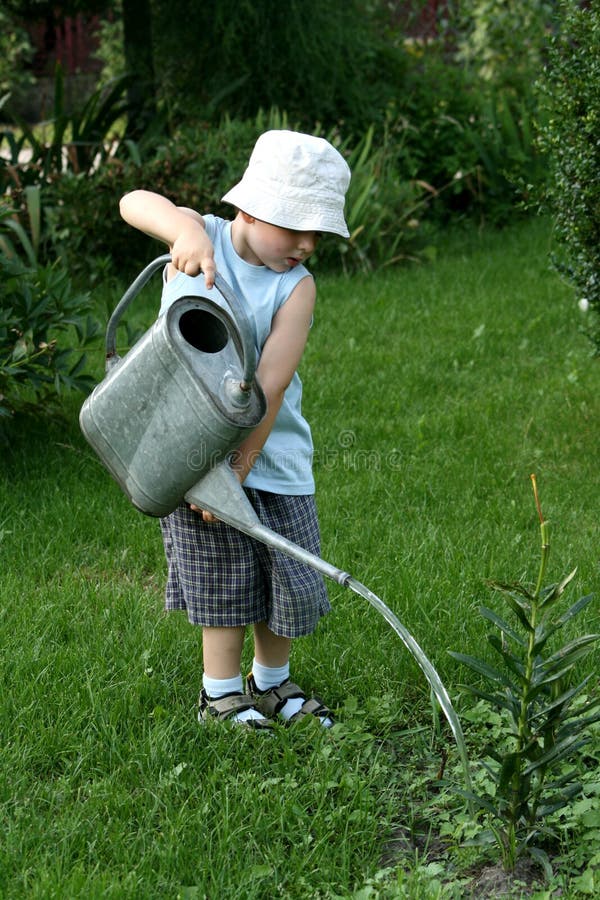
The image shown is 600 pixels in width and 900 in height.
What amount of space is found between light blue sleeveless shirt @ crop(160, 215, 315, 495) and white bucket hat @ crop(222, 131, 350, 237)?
0.15m

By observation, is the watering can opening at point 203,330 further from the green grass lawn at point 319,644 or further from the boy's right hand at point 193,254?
the green grass lawn at point 319,644

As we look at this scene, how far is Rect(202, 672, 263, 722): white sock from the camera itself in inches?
92.7

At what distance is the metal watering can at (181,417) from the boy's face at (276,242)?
0.16 metres

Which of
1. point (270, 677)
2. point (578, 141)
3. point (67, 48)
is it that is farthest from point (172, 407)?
point (67, 48)

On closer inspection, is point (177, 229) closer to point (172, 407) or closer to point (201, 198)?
point (172, 407)

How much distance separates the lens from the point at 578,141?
3.42 m

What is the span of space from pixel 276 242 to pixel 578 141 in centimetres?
173

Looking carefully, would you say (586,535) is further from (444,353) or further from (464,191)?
(464,191)

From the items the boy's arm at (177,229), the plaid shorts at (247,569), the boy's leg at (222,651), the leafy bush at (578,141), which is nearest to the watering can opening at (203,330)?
the boy's arm at (177,229)

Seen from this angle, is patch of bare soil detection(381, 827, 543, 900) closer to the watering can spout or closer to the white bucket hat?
the watering can spout

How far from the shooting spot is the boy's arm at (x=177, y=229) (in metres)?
1.89

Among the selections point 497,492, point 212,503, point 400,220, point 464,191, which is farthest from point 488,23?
point 212,503

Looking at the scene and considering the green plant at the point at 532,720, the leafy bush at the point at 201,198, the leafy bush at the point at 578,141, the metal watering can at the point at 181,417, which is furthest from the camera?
the leafy bush at the point at 201,198

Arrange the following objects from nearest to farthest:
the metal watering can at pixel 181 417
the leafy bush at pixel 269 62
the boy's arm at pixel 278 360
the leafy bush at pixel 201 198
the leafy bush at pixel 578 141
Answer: the metal watering can at pixel 181 417, the boy's arm at pixel 278 360, the leafy bush at pixel 578 141, the leafy bush at pixel 201 198, the leafy bush at pixel 269 62
